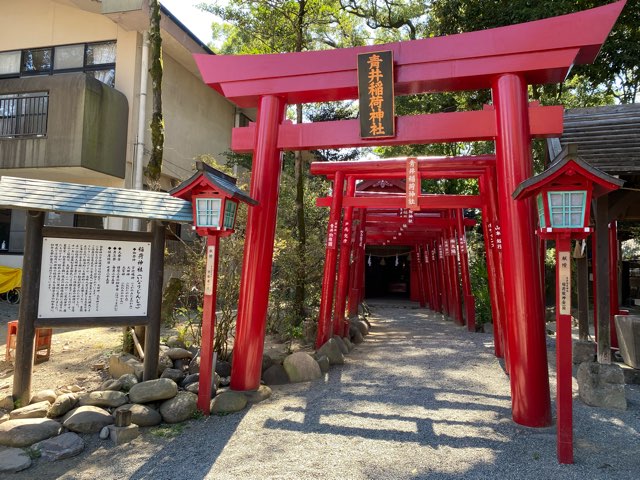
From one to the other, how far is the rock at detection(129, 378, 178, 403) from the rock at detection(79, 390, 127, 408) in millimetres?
121

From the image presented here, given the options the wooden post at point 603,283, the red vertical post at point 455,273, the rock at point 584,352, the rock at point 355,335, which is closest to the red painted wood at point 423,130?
the wooden post at point 603,283

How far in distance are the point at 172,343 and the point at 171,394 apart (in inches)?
92.8

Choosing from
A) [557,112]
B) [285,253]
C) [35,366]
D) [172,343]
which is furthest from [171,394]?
[557,112]

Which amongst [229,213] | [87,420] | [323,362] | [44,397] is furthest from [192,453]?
[323,362]

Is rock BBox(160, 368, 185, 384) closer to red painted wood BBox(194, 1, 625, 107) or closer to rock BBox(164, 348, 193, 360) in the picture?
rock BBox(164, 348, 193, 360)

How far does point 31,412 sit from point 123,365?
5.62ft

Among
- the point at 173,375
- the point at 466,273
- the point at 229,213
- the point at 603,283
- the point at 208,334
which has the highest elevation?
the point at 229,213

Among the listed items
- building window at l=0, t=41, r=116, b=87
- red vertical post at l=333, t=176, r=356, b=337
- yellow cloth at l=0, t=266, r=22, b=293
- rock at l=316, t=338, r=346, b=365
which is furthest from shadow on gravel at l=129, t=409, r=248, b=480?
building window at l=0, t=41, r=116, b=87

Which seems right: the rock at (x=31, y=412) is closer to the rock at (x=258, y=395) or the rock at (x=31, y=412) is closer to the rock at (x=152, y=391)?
the rock at (x=152, y=391)

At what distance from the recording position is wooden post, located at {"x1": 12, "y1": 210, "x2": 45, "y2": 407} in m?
5.03

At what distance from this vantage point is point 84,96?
10.9 m

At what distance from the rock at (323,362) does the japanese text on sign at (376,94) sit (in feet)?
12.4

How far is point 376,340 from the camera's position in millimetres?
11477

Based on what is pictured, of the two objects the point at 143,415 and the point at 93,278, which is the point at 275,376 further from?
the point at 93,278
